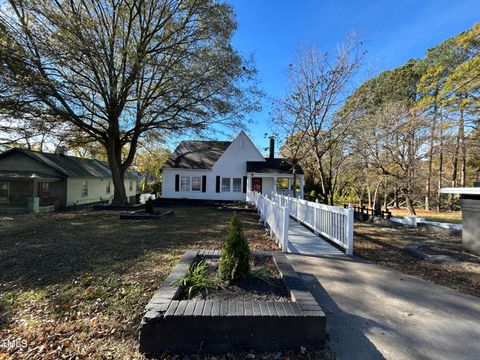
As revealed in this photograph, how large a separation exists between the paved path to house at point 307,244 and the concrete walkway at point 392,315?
4.09 feet

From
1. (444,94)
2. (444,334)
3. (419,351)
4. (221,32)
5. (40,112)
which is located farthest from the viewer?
(444,94)

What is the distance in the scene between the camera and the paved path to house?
6.14 metres

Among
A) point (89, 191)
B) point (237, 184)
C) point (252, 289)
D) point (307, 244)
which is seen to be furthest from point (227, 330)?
point (89, 191)

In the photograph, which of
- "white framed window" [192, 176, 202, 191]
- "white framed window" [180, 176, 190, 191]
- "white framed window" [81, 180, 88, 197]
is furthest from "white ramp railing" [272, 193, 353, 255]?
"white framed window" [81, 180, 88, 197]

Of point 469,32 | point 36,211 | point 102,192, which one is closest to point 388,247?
point 469,32

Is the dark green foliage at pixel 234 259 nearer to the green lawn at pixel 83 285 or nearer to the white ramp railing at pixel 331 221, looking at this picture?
Result: the green lawn at pixel 83 285

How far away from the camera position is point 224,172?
2162 cm

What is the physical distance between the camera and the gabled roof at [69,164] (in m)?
17.3

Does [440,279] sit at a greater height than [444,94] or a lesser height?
lesser

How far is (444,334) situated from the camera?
278cm

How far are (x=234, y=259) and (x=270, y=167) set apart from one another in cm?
1803

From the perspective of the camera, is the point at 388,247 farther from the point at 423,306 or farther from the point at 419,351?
the point at 419,351

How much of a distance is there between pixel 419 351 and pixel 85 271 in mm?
4863

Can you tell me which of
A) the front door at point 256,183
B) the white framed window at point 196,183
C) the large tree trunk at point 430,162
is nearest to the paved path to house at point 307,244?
the front door at point 256,183
